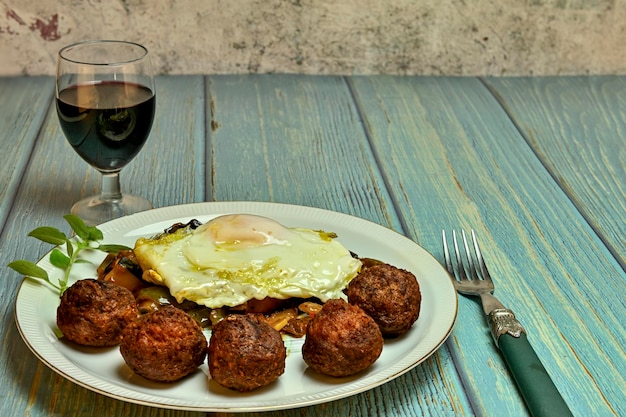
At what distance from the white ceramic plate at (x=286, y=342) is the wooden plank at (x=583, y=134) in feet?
1.84

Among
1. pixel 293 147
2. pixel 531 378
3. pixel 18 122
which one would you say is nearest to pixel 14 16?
pixel 18 122

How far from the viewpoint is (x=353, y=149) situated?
234 centimetres

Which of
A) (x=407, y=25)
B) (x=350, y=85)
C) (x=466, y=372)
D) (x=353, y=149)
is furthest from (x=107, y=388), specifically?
A: (x=407, y=25)

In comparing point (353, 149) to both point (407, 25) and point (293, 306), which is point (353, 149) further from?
point (293, 306)

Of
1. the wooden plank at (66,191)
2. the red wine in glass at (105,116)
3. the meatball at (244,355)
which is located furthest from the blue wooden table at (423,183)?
the red wine in glass at (105,116)

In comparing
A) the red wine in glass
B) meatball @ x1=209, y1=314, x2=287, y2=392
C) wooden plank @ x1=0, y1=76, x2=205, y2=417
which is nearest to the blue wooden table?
wooden plank @ x1=0, y1=76, x2=205, y2=417

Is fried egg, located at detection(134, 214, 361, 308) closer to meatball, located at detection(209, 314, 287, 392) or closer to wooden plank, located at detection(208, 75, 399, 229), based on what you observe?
meatball, located at detection(209, 314, 287, 392)

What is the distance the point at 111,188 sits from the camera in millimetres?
1932

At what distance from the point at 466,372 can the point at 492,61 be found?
5.94 ft

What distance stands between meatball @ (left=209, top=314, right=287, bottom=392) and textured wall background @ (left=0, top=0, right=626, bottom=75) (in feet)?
5.79

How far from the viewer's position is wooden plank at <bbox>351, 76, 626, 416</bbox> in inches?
56.5

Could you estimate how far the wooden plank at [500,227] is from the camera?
1.43 meters

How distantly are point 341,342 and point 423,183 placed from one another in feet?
3.29

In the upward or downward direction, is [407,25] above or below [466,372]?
below
